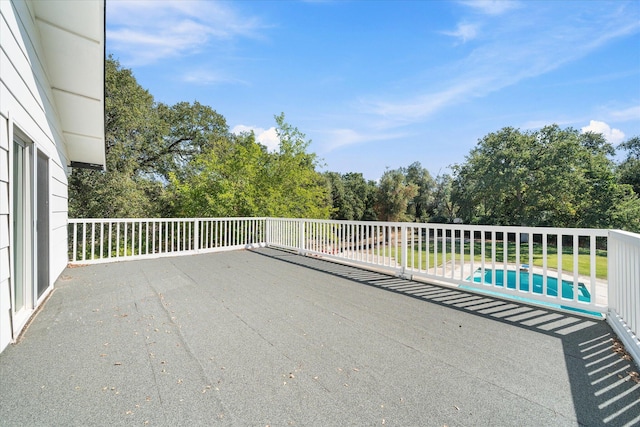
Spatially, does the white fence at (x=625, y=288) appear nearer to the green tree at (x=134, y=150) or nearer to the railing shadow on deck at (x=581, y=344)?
the railing shadow on deck at (x=581, y=344)

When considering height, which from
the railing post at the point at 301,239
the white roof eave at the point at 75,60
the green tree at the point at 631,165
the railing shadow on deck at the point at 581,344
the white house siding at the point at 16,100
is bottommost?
the railing shadow on deck at the point at 581,344

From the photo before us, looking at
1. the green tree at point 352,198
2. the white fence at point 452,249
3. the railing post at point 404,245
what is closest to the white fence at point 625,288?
the white fence at point 452,249

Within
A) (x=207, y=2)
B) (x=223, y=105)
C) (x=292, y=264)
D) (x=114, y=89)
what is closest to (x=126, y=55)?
(x=114, y=89)

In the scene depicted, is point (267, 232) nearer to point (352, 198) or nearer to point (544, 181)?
point (544, 181)

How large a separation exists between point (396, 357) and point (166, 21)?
7.28 m

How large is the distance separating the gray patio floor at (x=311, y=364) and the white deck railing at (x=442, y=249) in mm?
257

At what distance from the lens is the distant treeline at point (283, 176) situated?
33.8 ft

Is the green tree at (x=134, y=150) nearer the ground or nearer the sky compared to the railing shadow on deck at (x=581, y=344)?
nearer the sky

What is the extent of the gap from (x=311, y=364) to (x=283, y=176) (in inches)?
384

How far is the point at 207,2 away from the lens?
17.9 ft

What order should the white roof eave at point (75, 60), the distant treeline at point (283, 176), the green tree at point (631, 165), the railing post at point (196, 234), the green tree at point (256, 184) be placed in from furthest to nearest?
the green tree at point (631, 165) < the distant treeline at point (283, 176) < the green tree at point (256, 184) < the railing post at point (196, 234) < the white roof eave at point (75, 60)

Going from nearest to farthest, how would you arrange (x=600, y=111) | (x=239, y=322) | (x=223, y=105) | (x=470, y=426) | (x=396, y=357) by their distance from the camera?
(x=470, y=426)
(x=396, y=357)
(x=239, y=322)
(x=223, y=105)
(x=600, y=111)

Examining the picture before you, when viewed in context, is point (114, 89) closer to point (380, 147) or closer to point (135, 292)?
point (135, 292)

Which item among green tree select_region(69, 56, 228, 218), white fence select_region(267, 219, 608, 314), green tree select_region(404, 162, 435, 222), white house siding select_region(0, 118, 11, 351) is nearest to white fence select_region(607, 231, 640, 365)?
white fence select_region(267, 219, 608, 314)
